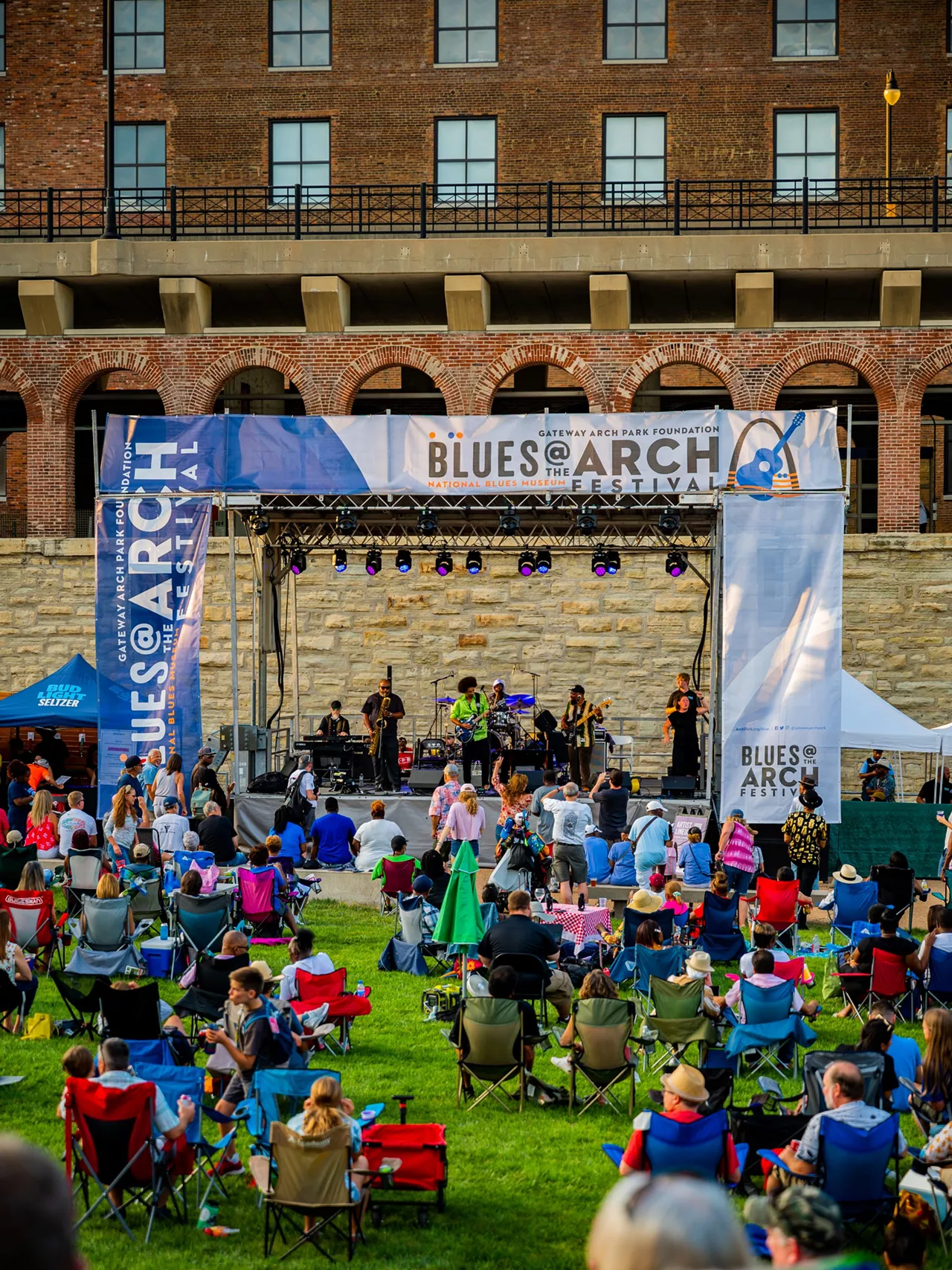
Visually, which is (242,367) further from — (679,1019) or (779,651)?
(679,1019)

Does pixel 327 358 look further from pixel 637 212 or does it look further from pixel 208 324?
pixel 637 212

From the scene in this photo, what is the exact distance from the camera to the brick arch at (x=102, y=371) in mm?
26766

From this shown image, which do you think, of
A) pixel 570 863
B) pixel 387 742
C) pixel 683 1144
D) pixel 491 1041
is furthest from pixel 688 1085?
pixel 387 742

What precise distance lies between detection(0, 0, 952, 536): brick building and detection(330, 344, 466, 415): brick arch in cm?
5

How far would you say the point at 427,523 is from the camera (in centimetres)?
2006

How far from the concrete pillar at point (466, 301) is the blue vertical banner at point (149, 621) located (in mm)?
8138

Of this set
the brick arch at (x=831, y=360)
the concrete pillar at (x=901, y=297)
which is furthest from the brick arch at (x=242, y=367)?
the concrete pillar at (x=901, y=297)

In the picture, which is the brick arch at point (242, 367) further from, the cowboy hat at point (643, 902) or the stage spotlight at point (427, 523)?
the cowboy hat at point (643, 902)

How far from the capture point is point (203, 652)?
26188 mm

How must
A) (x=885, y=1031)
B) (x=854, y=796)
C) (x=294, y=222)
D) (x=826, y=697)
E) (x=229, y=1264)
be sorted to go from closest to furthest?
(x=229, y=1264)
(x=885, y=1031)
(x=826, y=697)
(x=854, y=796)
(x=294, y=222)

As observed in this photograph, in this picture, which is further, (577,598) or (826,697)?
(577,598)

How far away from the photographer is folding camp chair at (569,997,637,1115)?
33.4ft

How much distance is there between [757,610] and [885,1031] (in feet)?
32.3

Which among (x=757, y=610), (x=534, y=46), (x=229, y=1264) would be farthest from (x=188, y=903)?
(x=534, y=46)
